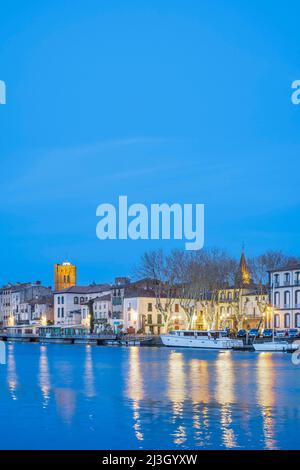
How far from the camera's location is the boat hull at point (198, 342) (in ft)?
339

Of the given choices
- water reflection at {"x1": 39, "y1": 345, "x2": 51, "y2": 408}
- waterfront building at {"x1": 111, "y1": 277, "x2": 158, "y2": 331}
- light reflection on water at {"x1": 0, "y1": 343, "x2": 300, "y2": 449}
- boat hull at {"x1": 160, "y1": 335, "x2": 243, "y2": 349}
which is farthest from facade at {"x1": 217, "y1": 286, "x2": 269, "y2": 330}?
light reflection on water at {"x1": 0, "y1": 343, "x2": 300, "y2": 449}

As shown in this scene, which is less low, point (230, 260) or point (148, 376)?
point (230, 260)

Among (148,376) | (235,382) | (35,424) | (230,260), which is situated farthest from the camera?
(230,260)

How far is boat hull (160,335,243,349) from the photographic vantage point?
103 metres

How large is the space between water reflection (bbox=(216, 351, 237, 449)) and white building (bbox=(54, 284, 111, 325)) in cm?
9527

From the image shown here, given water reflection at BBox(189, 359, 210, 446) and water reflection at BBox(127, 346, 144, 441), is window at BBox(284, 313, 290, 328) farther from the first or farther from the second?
water reflection at BBox(189, 359, 210, 446)

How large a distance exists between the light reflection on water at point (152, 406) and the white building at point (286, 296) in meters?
46.3

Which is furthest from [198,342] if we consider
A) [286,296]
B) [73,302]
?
[73,302]

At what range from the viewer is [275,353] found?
94375 millimetres

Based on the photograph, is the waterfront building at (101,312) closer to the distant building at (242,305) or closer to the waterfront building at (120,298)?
the waterfront building at (120,298)

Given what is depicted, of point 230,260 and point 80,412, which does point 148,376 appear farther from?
point 230,260

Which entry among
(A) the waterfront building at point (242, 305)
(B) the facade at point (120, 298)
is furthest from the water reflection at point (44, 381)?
(B) the facade at point (120, 298)

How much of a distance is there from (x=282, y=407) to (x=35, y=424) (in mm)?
13080
